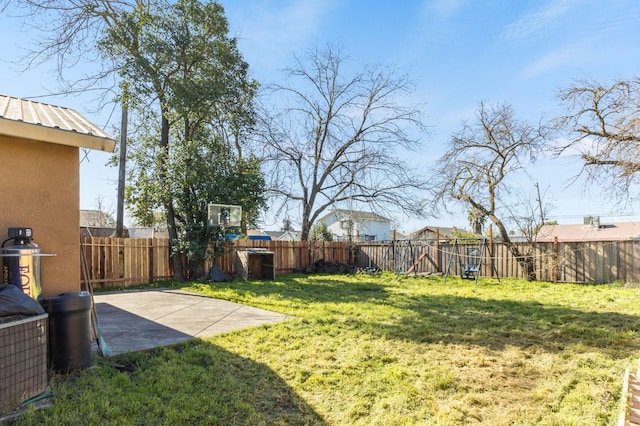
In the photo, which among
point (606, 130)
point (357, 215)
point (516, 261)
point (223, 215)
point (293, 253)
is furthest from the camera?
point (357, 215)

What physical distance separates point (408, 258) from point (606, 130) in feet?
24.9

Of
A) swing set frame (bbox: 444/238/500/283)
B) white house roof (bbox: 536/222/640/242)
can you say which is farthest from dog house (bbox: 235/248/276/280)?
white house roof (bbox: 536/222/640/242)

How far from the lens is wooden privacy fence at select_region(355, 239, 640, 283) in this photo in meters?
10.4

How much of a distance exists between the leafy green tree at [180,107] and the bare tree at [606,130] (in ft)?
27.7

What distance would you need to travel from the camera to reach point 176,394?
310 centimetres

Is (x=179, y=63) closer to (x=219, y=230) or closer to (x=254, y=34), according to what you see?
(x=254, y=34)

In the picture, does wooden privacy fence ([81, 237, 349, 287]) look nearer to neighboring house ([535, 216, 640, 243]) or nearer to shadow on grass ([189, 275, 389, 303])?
shadow on grass ([189, 275, 389, 303])

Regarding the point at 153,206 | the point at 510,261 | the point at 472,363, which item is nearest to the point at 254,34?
the point at 153,206

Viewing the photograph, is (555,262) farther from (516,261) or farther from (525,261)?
(516,261)

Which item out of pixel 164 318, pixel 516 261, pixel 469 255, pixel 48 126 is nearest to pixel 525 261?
pixel 516 261

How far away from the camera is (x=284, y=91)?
57.8ft

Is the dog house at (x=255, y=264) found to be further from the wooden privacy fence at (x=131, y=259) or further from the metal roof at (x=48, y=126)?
the metal roof at (x=48, y=126)

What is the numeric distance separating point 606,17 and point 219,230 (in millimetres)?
10097

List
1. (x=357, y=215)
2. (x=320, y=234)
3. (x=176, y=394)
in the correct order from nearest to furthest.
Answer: (x=176, y=394), (x=357, y=215), (x=320, y=234)
